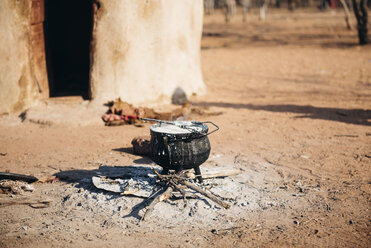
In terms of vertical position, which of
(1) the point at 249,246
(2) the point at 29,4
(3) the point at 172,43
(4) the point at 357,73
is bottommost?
(1) the point at 249,246

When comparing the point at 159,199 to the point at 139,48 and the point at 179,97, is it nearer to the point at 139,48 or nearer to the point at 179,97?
the point at 139,48

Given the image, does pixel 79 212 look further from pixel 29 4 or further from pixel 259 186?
pixel 29 4

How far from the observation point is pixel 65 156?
562 centimetres

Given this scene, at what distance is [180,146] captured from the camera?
4.00m

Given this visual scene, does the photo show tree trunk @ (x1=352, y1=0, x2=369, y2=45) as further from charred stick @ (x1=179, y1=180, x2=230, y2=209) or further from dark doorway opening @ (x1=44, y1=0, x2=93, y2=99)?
charred stick @ (x1=179, y1=180, x2=230, y2=209)

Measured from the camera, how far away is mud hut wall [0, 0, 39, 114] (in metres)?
6.89

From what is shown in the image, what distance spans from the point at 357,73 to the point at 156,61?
5.46 metres

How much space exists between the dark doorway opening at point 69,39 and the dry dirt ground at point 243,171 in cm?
307

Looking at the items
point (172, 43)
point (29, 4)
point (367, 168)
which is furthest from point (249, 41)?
point (367, 168)

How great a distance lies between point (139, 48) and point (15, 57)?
6.86ft

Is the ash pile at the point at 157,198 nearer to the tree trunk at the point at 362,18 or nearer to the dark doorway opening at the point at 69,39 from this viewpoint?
the dark doorway opening at the point at 69,39

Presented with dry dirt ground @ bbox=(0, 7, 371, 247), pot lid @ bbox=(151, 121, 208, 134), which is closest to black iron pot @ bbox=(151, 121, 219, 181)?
pot lid @ bbox=(151, 121, 208, 134)

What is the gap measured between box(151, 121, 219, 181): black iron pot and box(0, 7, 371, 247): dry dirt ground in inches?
15.9

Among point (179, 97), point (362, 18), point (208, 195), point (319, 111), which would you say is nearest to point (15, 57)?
point (179, 97)
